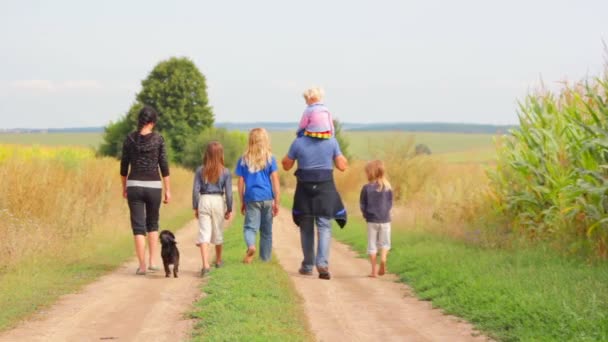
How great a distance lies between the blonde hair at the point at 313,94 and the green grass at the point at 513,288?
9.84ft

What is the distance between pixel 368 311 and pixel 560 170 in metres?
6.08

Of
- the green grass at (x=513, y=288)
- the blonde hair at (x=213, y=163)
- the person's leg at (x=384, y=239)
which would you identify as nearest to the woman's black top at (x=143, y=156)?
the blonde hair at (x=213, y=163)

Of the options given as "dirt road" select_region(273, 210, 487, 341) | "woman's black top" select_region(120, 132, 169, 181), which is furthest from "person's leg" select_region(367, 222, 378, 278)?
"woman's black top" select_region(120, 132, 169, 181)

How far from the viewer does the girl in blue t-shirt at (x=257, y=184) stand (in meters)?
13.0

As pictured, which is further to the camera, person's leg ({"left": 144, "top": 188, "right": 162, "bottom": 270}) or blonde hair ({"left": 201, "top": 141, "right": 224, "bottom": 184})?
blonde hair ({"left": 201, "top": 141, "right": 224, "bottom": 184})

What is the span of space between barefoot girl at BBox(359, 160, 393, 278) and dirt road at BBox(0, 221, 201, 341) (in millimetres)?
2865

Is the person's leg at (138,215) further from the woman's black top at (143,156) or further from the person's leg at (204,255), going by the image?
the person's leg at (204,255)

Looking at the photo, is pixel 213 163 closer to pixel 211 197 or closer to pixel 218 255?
pixel 211 197

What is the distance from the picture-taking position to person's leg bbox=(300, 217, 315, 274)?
13.1 meters

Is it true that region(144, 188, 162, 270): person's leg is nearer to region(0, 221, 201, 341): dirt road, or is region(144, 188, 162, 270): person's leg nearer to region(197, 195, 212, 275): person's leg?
region(0, 221, 201, 341): dirt road

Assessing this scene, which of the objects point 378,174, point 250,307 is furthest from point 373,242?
point 250,307

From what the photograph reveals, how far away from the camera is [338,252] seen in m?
18.2

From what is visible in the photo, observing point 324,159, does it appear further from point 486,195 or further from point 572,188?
point 486,195

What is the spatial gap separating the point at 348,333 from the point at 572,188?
5.44 m
